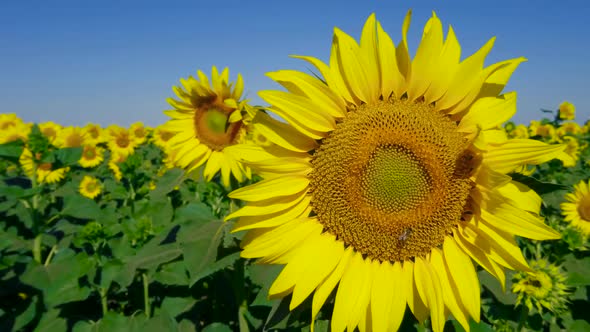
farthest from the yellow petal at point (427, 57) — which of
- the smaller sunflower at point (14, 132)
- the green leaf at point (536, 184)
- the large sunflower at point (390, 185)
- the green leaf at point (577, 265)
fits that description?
the smaller sunflower at point (14, 132)

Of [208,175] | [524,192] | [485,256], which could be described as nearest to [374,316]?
[485,256]

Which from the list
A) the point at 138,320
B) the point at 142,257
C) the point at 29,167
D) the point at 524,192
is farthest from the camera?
the point at 29,167

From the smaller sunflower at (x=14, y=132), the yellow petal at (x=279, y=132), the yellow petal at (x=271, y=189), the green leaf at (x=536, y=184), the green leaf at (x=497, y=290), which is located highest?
the smaller sunflower at (x=14, y=132)

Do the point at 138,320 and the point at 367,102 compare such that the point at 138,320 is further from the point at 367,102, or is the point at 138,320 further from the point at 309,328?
the point at 367,102

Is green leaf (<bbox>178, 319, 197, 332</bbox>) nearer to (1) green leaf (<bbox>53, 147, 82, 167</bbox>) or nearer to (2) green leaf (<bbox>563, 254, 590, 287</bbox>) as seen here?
(1) green leaf (<bbox>53, 147, 82, 167</bbox>)

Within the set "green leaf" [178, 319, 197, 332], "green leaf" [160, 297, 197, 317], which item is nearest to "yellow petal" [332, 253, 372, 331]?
"green leaf" [178, 319, 197, 332]

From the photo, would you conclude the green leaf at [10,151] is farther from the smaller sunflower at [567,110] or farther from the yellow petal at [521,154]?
the smaller sunflower at [567,110]

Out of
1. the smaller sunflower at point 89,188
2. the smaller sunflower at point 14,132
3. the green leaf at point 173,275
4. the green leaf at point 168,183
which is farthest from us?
the smaller sunflower at point 14,132
